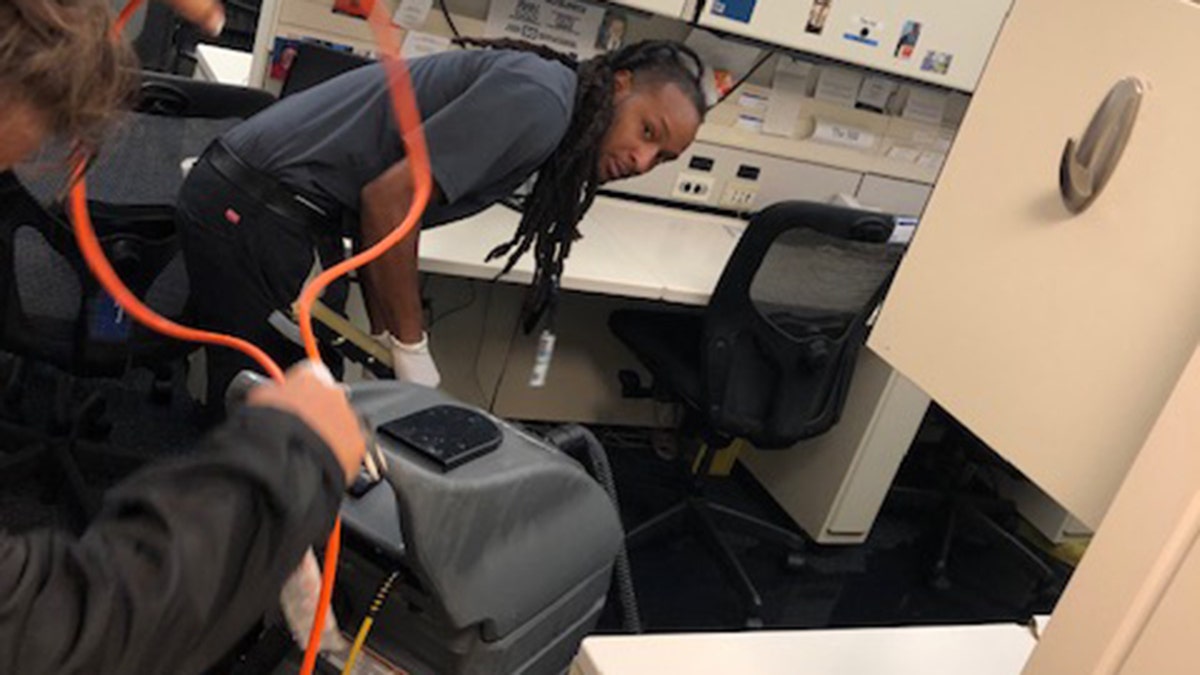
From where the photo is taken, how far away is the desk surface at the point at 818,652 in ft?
3.20

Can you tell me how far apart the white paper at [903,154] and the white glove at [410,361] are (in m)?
1.66

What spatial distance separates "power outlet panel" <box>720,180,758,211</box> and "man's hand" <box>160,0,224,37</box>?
1940mm

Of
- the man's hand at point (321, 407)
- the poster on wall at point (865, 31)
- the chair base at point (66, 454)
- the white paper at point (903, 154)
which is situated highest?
the poster on wall at point (865, 31)

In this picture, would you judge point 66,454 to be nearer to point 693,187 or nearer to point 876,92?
point 693,187

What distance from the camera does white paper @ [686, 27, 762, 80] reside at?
103 inches

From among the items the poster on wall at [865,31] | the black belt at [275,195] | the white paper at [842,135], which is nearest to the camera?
the black belt at [275,195]

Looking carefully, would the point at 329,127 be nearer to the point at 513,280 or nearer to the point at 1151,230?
the point at 513,280

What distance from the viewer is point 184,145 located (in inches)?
78.9

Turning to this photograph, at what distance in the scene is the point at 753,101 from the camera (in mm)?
2742

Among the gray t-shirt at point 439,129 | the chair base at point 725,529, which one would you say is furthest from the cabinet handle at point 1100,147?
the chair base at point 725,529

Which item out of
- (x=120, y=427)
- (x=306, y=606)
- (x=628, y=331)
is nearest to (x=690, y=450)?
(x=628, y=331)

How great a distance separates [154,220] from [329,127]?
37 centimetres

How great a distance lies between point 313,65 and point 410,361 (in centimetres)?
84

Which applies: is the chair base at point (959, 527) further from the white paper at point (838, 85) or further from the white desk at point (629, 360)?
the white paper at point (838, 85)
